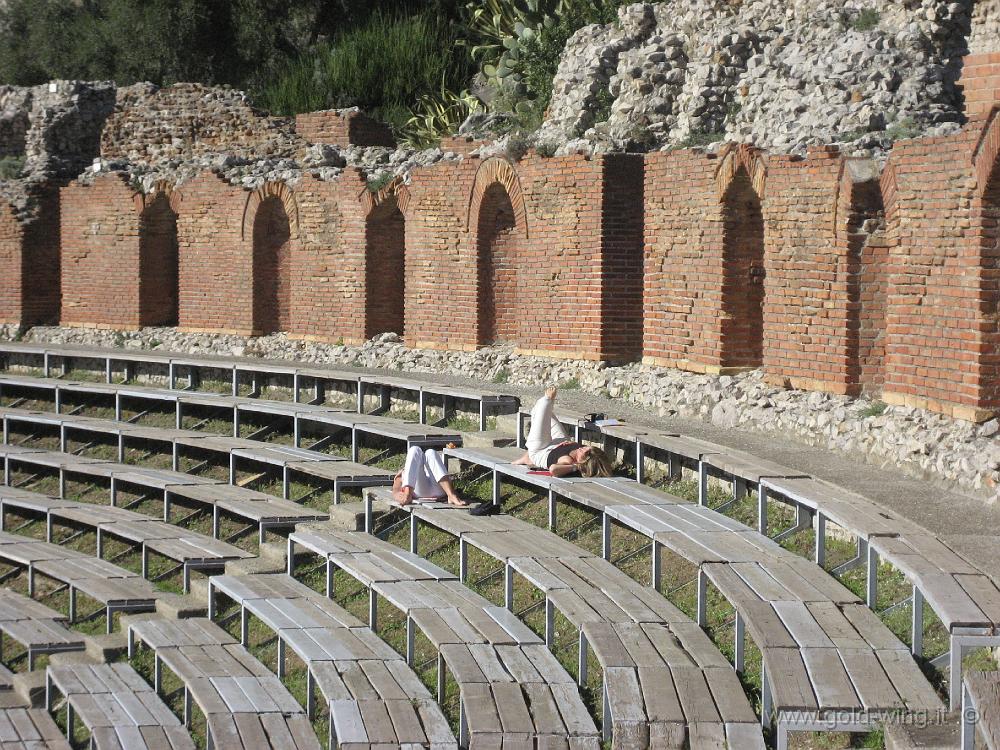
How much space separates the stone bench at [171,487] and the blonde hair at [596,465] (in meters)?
2.72

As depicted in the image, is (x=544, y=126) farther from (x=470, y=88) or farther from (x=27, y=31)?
(x=27, y=31)

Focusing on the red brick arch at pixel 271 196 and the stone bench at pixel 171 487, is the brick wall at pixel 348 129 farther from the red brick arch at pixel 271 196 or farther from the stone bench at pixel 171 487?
the stone bench at pixel 171 487

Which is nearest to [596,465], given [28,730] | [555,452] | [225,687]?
[555,452]

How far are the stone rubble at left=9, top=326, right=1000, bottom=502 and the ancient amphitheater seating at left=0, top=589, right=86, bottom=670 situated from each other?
4.89 metres

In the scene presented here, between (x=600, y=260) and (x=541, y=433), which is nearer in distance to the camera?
(x=541, y=433)

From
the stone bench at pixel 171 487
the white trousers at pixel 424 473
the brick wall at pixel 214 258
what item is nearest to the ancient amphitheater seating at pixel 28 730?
the stone bench at pixel 171 487

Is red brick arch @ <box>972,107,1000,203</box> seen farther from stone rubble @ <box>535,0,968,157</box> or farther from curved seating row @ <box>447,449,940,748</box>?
curved seating row @ <box>447,449,940,748</box>

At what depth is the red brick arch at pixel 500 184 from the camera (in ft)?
47.9

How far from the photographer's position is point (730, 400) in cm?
1174

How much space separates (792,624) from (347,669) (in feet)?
8.78

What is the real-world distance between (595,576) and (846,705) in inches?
Result: 113

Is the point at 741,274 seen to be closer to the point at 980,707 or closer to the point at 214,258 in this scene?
the point at 980,707

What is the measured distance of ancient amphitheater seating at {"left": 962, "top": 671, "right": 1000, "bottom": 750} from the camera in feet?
16.1

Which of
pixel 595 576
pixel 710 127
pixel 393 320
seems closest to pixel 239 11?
pixel 393 320
